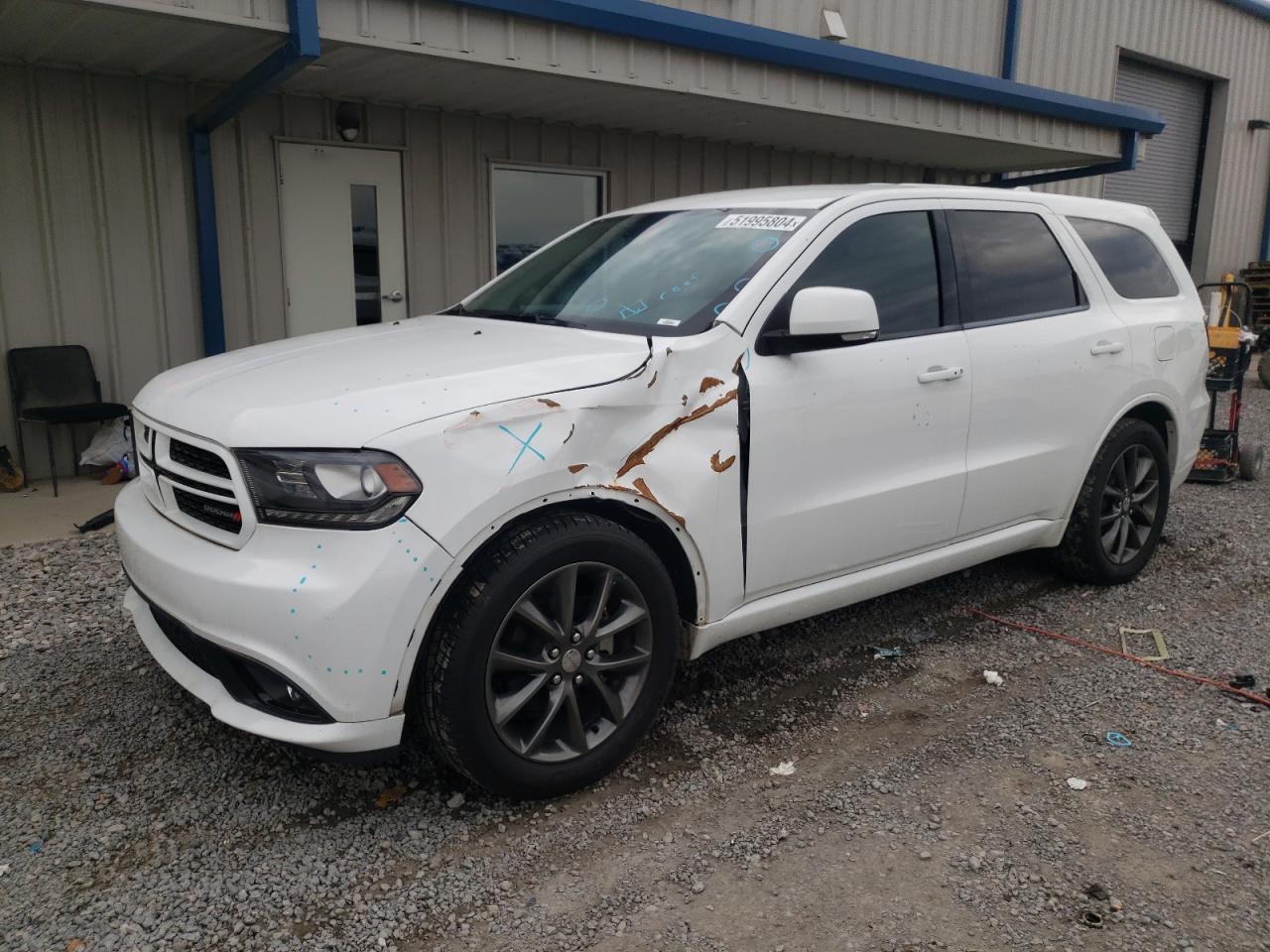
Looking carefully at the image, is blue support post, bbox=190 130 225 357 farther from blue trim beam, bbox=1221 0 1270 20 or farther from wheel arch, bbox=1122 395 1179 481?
blue trim beam, bbox=1221 0 1270 20

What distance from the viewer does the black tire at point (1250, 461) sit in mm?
7617

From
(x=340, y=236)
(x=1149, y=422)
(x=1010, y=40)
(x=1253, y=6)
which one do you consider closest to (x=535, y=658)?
(x=1149, y=422)

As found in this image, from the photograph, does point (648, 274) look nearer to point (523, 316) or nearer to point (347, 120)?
point (523, 316)

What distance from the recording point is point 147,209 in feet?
23.2

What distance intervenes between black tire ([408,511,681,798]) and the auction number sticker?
51.4 inches

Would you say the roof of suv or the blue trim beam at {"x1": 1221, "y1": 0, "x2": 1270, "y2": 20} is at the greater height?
the blue trim beam at {"x1": 1221, "y1": 0, "x2": 1270, "y2": 20}

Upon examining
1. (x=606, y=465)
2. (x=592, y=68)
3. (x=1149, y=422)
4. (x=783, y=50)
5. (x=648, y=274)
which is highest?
(x=783, y=50)

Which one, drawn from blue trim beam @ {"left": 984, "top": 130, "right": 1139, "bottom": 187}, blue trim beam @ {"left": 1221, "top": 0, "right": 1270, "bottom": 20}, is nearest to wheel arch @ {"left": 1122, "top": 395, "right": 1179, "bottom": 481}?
blue trim beam @ {"left": 984, "top": 130, "right": 1139, "bottom": 187}

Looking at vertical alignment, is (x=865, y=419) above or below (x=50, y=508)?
above

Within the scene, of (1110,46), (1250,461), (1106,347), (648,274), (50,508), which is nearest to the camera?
(648,274)

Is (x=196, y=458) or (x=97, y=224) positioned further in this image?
(x=97, y=224)

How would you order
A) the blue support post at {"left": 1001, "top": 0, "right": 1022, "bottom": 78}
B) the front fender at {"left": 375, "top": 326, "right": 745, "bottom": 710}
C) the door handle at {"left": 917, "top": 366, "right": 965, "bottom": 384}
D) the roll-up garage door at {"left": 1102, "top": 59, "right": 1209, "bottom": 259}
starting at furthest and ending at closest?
the roll-up garage door at {"left": 1102, "top": 59, "right": 1209, "bottom": 259} → the blue support post at {"left": 1001, "top": 0, "right": 1022, "bottom": 78} → the door handle at {"left": 917, "top": 366, "right": 965, "bottom": 384} → the front fender at {"left": 375, "top": 326, "right": 745, "bottom": 710}

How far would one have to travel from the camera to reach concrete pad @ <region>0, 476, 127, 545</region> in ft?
18.4

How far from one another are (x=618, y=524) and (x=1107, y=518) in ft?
9.58
